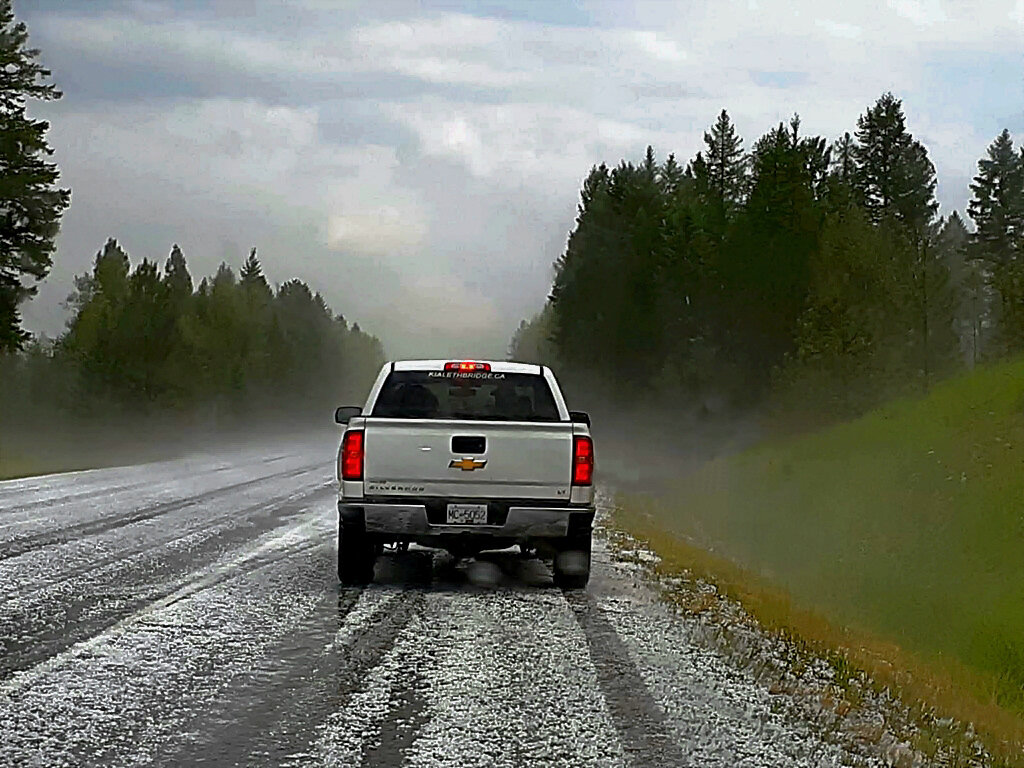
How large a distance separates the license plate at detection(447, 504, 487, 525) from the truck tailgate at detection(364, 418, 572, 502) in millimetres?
84

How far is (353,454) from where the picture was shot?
11391 mm

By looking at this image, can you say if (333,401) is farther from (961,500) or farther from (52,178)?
(961,500)

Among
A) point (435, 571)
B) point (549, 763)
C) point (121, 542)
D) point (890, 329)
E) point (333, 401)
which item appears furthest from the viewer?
point (333, 401)

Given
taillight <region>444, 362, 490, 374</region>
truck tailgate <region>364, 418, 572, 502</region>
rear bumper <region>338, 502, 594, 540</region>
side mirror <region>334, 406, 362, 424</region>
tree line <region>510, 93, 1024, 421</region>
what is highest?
tree line <region>510, 93, 1024, 421</region>

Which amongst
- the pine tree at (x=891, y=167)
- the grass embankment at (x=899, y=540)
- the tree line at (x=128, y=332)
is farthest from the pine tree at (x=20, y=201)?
the pine tree at (x=891, y=167)

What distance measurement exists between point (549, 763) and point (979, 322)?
10415 centimetres

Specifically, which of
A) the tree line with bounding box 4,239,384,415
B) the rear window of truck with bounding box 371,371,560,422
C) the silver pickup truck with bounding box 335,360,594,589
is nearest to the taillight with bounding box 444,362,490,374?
the rear window of truck with bounding box 371,371,560,422

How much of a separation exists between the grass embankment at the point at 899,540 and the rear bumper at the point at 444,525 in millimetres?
1927

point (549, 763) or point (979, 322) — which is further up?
point (979, 322)

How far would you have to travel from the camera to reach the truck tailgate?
37.1ft

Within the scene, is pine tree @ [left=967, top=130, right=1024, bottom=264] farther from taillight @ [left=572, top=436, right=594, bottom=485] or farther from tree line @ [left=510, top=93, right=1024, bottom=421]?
taillight @ [left=572, top=436, right=594, bottom=485]

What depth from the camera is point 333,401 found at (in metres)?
139

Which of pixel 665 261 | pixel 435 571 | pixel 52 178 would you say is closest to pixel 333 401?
pixel 665 261

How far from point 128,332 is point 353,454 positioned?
45208 millimetres
